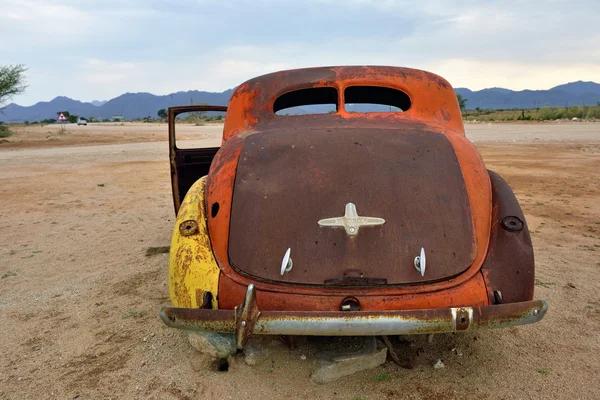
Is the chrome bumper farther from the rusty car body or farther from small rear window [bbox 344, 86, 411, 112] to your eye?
small rear window [bbox 344, 86, 411, 112]

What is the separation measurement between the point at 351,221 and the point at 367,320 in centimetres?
55

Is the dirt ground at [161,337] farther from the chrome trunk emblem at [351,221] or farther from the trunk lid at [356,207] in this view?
the chrome trunk emblem at [351,221]

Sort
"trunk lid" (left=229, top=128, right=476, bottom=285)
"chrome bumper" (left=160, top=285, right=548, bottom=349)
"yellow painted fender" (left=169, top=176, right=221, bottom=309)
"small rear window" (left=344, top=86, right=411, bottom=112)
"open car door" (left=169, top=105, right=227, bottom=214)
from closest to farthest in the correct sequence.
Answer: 1. "chrome bumper" (left=160, top=285, right=548, bottom=349)
2. "trunk lid" (left=229, top=128, right=476, bottom=285)
3. "yellow painted fender" (left=169, top=176, right=221, bottom=309)
4. "small rear window" (left=344, top=86, right=411, bottom=112)
5. "open car door" (left=169, top=105, right=227, bottom=214)

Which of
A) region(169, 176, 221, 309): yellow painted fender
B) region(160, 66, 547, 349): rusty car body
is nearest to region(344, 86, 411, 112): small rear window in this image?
region(160, 66, 547, 349): rusty car body

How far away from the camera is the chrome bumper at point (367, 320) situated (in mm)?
1970

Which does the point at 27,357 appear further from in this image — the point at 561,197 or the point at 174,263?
the point at 561,197

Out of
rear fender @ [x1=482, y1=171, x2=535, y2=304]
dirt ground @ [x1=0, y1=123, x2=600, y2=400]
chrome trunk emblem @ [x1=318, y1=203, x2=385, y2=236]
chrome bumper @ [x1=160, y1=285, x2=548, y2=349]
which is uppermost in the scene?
chrome trunk emblem @ [x1=318, y1=203, x2=385, y2=236]

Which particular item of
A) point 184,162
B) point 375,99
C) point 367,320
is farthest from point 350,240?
point 184,162

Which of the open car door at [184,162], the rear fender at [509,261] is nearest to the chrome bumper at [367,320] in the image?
the rear fender at [509,261]

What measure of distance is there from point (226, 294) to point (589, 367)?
6.66 feet

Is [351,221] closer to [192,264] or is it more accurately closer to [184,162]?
[192,264]

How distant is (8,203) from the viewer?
25.8 feet

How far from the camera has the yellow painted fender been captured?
238cm

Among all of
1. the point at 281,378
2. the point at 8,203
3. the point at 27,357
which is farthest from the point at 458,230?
the point at 8,203
